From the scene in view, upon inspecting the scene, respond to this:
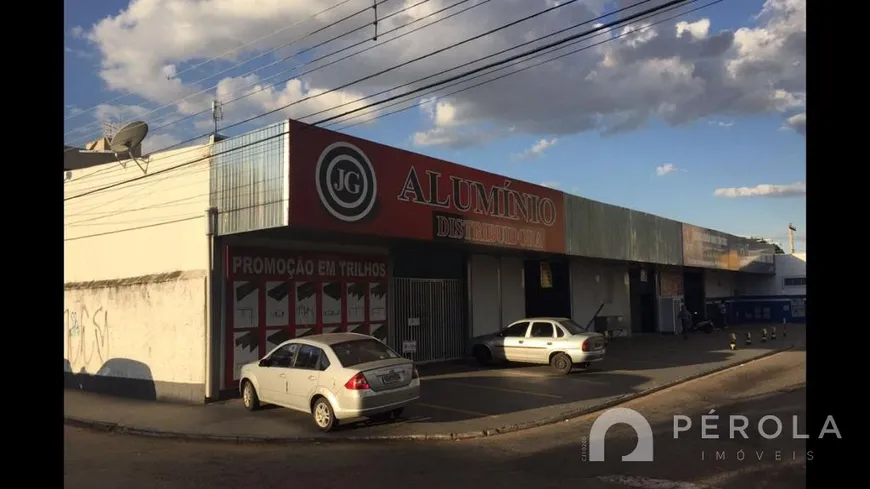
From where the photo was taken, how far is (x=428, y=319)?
21.0m

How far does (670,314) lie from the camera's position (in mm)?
35000

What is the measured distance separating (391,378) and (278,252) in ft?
20.4

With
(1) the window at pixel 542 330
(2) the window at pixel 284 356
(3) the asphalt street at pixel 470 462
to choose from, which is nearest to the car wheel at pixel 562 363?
(1) the window at pixel 542 330

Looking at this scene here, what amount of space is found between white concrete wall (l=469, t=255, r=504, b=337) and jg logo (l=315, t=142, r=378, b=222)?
785 cm

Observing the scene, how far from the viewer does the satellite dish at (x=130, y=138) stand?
16.5 metres

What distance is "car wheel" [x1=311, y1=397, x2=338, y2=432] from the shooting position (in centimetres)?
1096

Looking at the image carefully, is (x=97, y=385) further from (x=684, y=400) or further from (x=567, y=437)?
(x=684, y=400)

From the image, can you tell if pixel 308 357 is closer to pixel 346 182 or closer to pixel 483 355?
pixel 346 182

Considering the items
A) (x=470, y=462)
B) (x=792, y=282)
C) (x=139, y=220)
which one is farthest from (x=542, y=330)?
(x=792, y=282)

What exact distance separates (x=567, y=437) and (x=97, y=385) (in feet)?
43.7

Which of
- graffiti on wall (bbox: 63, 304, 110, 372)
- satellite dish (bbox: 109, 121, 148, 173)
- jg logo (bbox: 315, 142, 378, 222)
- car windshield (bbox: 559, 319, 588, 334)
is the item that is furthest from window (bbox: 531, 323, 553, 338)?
graffiti on wall (bbox: 63, 304, 110, 372)

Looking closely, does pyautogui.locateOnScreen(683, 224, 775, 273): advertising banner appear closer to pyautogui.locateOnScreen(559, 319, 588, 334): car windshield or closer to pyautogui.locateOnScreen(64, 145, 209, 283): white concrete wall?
pyautogui.locateOnScreen(559, 319, 588, 334): car windshield
